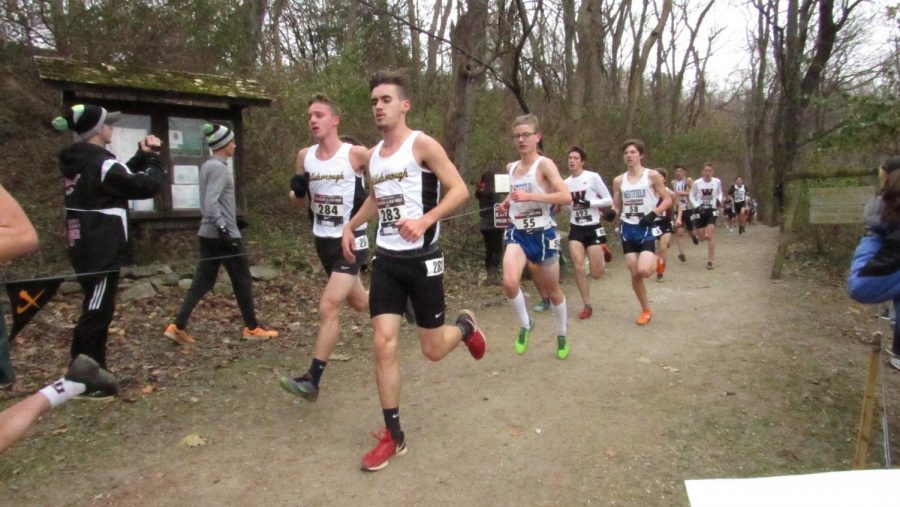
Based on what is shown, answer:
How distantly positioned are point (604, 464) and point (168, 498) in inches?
97.0

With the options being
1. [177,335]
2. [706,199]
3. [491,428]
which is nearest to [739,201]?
[706,199]

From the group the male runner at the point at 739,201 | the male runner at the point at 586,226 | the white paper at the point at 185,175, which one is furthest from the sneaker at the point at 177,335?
the male runner at the point at 739,201

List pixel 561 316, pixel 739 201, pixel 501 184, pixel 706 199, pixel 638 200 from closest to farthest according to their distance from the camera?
pixel 561 316, pixel 638 200, pixel 501 184, pixel 706 199, pixel 739 201

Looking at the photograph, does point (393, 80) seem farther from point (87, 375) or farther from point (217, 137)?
point (217, 137)

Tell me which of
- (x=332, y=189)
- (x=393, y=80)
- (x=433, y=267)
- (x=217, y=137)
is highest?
(x=393, y=80)

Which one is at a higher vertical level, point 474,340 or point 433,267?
point 433,267

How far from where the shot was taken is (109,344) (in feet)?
18.7

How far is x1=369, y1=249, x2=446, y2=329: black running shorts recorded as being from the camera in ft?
11.8

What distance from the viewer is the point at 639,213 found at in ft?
23.1

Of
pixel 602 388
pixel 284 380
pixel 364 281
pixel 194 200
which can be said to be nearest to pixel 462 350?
pixel 602 388

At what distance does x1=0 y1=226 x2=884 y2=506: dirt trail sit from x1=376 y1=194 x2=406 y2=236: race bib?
1.40 m

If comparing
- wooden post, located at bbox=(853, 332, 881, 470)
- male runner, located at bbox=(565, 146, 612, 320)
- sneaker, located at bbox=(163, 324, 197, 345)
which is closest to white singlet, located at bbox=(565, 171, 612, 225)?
male runner, located at bbox=(565, 146, 612, 320)

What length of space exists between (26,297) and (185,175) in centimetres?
451

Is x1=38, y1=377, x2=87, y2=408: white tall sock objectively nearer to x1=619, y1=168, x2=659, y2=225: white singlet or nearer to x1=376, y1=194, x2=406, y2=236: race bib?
x1=376, y1=194, x2=406, y2=236: race bib
